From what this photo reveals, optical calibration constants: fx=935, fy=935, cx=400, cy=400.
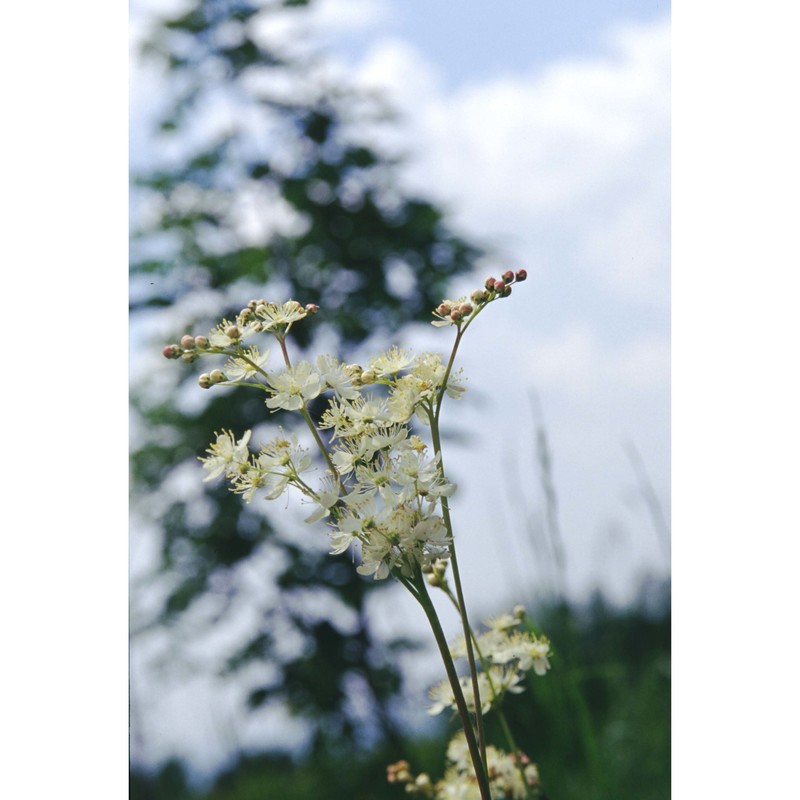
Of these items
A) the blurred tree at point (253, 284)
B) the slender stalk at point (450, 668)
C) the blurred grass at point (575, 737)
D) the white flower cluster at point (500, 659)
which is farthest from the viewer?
the blurred tree at point (253, 284)

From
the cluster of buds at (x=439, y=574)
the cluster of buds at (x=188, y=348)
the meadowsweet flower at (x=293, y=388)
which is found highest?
the cluster of buds at (x=188, y=348)

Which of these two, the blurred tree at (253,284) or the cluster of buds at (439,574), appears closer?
the cluster of buds at (439,574)

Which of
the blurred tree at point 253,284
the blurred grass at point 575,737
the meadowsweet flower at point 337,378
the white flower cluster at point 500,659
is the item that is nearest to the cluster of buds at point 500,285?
the meadowsweet flower at point 337,378

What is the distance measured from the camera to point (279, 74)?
1.84 m

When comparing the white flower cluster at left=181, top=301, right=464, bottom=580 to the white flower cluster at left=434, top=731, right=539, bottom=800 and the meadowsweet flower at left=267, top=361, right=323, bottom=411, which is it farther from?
the white flower cluster at left=434, top=731, right=539, bottom=800

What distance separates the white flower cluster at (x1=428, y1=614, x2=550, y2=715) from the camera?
622 millimetres

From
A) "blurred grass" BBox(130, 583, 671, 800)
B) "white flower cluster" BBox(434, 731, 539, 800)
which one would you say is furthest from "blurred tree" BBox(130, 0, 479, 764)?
"white flower cluster" BBox(434, 731, 539, 800)

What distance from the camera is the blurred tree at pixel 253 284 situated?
5.73ft

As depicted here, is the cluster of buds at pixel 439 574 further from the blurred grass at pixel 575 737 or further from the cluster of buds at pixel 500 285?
the blurred grass at pixel 575 737

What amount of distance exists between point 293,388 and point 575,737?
896 mm

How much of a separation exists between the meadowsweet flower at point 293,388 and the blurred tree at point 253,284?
1239 mm

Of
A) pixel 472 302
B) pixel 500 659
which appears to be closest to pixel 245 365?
pixel 472 302
